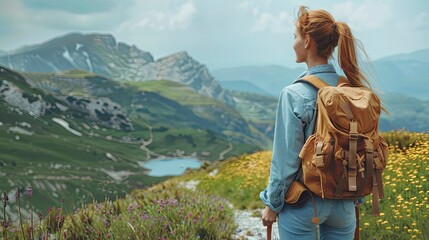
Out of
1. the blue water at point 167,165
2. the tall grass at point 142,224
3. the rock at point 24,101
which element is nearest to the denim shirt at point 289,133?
the tall grass at point 142,224

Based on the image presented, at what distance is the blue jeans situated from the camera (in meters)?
2.80

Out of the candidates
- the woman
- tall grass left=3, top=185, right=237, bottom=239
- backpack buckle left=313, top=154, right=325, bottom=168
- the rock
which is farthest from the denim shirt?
the rock

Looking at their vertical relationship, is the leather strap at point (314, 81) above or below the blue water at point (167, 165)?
above

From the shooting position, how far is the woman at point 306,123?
2.77 m

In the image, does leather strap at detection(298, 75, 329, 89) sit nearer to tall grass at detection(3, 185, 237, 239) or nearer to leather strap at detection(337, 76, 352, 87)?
leather strap at detection(337, 76, 352, 87)

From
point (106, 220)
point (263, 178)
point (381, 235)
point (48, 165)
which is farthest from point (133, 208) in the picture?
point (48, 165)

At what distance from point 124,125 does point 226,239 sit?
627 feet

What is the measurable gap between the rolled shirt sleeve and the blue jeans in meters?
0.10

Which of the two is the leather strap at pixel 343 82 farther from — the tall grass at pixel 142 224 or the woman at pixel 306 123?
the tall grass at pixel 142 224

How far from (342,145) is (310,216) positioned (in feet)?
1.70

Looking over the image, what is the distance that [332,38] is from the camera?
291 cm

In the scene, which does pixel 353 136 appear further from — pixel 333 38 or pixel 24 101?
pixel 24 101

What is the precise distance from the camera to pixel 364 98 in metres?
2.71

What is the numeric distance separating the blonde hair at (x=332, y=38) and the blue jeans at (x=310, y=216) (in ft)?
2.78
